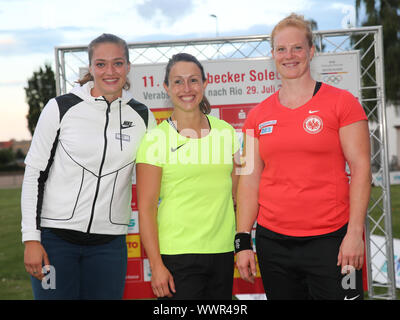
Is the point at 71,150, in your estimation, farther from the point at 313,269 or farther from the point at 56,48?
the point at 56,48

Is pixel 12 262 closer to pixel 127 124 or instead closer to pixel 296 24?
pixel 127 124

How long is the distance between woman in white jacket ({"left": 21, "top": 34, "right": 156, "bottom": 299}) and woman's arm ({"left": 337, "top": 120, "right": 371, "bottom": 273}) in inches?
46.5

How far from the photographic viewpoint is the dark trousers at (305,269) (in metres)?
2.10

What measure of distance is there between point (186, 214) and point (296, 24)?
3.85 ft

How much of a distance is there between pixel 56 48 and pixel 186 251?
3.08m

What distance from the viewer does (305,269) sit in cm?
213

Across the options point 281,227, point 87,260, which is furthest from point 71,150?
point 281,227

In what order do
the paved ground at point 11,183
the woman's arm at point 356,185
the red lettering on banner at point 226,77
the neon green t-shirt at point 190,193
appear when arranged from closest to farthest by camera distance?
the woman's arm at point 356,185
the neon green t-shirt at point 190,193
the red lettering on banner at point 226,77
the paved ground at point 11,183

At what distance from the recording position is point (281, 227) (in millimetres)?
2154

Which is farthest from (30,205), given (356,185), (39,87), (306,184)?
(39,87)

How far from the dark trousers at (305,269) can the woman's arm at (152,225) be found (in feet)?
1.77

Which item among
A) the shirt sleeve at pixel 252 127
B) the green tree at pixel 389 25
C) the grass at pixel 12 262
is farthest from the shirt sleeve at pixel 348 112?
the green tree at pixel 389 25

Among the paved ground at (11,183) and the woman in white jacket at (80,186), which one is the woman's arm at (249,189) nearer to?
the woman in white jacket at (80,186)

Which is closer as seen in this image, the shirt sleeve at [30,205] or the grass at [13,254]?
the shirt sleeve at [30,205]
